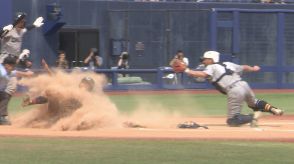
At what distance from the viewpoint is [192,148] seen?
11102 millimetres

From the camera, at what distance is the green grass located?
982 centimetres

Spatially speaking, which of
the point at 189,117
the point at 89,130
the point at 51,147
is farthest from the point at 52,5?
the point at 51,147

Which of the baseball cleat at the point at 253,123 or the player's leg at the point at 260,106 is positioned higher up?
the player's leg at the point at 260,106

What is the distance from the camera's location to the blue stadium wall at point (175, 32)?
31844mm

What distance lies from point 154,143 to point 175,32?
71.9 feet

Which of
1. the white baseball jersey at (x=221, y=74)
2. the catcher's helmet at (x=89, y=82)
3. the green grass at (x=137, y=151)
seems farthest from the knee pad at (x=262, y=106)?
the catcher's helmet at (x=89, y=82)

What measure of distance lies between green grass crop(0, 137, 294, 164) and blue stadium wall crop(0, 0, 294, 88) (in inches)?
751

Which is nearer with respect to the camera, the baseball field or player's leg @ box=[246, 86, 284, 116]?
the baseball field

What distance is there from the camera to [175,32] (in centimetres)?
3338

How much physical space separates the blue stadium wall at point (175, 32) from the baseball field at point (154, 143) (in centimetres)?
1499

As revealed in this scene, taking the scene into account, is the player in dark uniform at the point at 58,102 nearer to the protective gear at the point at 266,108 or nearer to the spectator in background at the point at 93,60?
the protective gear at the point at 266,108

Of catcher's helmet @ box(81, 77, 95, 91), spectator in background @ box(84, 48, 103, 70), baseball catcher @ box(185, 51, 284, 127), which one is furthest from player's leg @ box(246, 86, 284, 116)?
spectator in background @ box(84, 48, 103, 70)

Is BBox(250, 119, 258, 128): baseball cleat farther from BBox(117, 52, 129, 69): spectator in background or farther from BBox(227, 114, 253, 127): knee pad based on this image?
BBox(117, 52, 129, 69): spectator in background

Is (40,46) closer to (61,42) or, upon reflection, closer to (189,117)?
(61,42)
